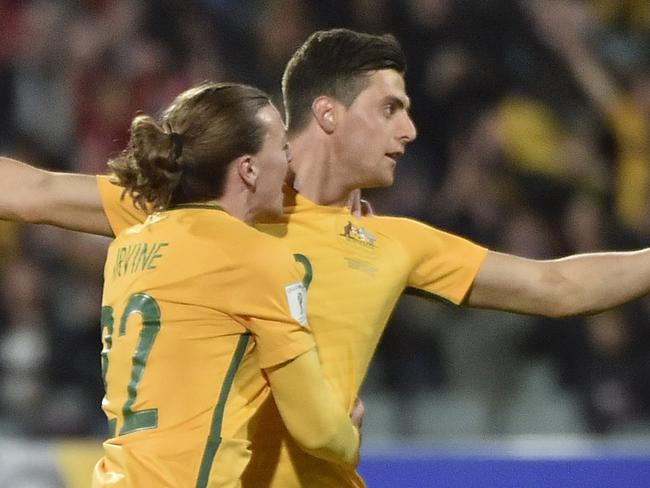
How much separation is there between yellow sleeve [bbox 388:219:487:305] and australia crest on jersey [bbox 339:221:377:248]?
68 millimetres

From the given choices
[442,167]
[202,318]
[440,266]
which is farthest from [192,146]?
[442,167]

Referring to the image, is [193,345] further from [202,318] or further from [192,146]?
[192,146]

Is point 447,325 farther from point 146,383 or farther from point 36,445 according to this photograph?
point 146,383

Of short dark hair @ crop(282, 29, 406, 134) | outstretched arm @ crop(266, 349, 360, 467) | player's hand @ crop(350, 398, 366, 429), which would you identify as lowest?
player's hand @ crop(350, 398, 366, 429)

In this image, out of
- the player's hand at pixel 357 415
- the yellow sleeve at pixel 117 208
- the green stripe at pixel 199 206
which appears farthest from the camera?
the yellow sleeve at pixel 117 208

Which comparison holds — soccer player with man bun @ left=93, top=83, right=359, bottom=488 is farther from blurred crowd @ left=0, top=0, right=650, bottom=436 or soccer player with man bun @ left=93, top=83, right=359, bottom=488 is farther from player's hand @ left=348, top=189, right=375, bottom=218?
blurred crowd @ left=0, top=0, right=650, bottom=436

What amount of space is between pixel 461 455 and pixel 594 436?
1740mm

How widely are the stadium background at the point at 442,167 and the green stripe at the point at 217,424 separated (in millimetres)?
2832

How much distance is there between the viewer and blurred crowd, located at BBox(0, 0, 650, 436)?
18.7ft

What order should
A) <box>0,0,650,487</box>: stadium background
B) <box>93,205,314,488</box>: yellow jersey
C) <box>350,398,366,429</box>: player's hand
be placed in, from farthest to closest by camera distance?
<box>0,0,650,487</box>: stadium background < <box>350,398,366,429</box>: player's hand < <box>93,205,314,488</box>: yellow jersey

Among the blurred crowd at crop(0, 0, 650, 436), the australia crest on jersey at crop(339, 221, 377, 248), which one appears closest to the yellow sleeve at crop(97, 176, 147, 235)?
the australia crest on jersey at crop(339, 221, 377, 248)

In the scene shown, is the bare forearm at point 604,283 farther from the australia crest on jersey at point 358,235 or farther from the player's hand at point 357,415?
the player's hand at point 357,415

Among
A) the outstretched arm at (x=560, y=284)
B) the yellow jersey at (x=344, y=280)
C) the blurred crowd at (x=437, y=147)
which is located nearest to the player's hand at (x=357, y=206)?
the yellow jersey at (x=344, y=280)

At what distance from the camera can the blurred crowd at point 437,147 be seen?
225 inches
